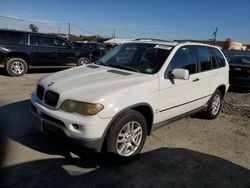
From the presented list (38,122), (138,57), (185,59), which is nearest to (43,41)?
(138,57)

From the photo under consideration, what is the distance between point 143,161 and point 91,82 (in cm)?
142

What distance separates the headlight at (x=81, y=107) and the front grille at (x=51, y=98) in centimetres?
16

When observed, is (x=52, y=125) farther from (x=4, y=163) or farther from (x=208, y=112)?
(x=208, y=112)

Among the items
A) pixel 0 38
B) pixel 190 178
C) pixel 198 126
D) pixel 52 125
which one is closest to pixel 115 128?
pixel 52 125

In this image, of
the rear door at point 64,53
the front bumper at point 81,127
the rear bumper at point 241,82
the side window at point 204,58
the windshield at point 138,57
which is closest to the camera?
the front bumper at point 81,127

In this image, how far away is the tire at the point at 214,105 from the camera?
6062mm

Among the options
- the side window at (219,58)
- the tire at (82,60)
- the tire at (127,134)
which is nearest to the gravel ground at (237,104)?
the side window at (219,58)

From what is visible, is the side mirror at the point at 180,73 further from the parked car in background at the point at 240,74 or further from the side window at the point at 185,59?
the parked car in background at the point at 240,74

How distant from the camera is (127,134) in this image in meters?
3.96

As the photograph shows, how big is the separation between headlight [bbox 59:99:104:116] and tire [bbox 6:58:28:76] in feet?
28.1

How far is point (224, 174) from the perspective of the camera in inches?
156

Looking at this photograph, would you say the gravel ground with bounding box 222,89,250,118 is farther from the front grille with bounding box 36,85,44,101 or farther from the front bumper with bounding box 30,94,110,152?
the front grille with bounding box 36,85,44,101

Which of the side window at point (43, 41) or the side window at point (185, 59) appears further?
the side window at point (43, 41)

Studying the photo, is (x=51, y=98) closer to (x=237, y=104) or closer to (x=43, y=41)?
(x=237, y=104)
